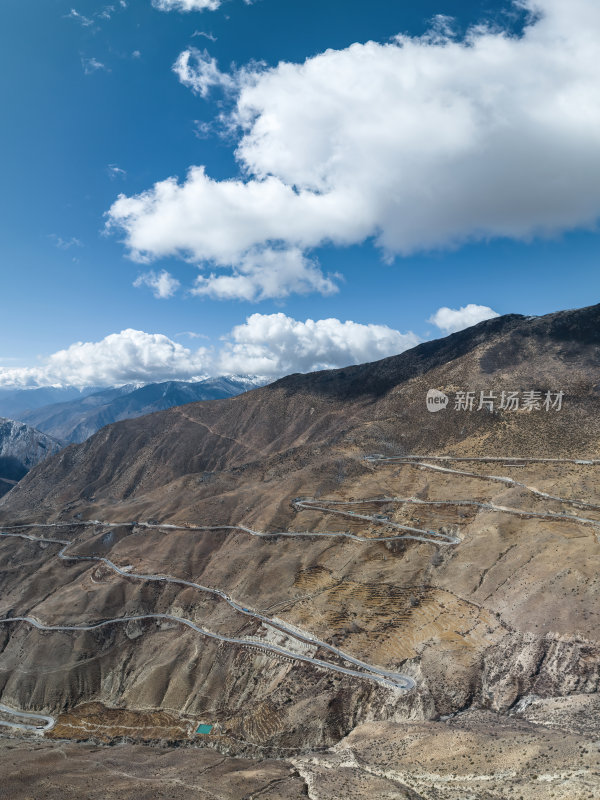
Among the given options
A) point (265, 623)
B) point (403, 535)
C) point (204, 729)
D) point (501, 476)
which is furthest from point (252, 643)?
point (501, 476)

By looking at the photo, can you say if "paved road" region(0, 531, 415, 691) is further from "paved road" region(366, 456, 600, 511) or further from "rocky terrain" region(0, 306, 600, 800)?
"paved road" region(366, 456, 600, 511)

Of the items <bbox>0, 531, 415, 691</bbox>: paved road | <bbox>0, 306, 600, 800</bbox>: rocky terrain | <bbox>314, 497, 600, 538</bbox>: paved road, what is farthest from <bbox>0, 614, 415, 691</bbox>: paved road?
<bbox>314, 497, 600, 538</bbox>: paved road

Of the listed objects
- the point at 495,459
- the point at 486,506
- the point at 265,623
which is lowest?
the point at 265,623

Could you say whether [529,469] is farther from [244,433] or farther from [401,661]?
[244,433]

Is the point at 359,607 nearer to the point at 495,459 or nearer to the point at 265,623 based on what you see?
the point at 265,623

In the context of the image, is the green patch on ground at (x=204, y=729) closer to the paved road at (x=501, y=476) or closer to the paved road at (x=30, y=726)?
the paved road at (x=30, y=726)

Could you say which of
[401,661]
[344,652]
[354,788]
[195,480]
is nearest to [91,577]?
[195,480]

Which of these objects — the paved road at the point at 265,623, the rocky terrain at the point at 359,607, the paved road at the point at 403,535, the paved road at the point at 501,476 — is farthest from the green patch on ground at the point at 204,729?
the paved road at the point at 501,476

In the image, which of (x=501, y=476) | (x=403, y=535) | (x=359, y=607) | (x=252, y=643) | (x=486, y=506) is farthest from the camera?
(x=501, y=476)
